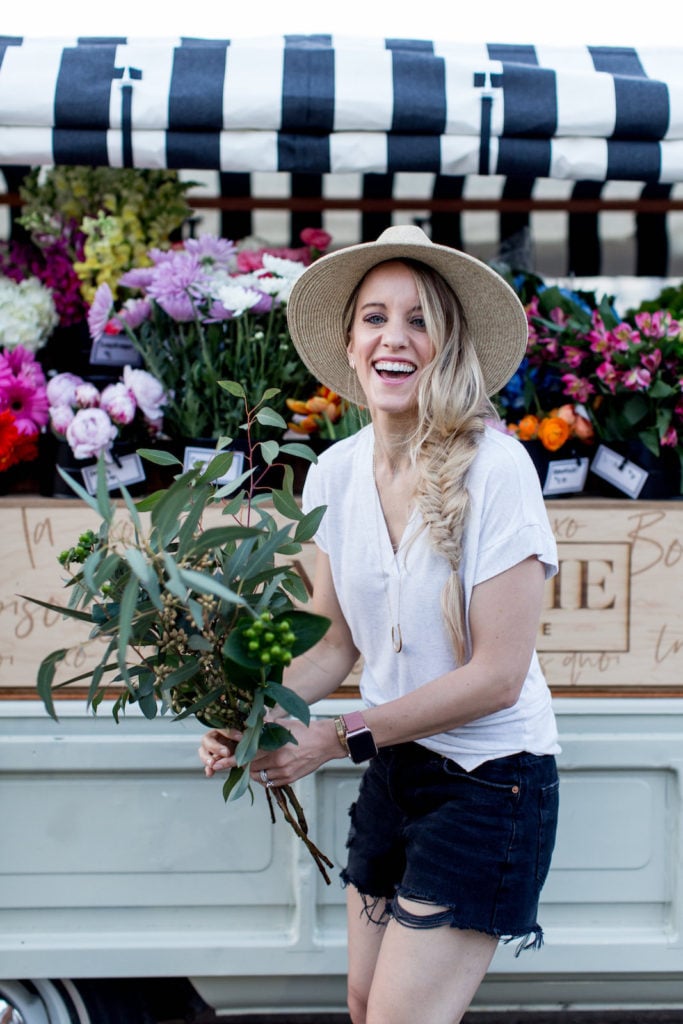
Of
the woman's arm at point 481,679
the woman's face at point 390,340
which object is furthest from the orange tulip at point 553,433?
the woman's arm at point 481,679

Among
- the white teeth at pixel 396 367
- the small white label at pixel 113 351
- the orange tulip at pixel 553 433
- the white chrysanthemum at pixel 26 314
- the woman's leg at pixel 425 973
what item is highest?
the white teeth at pixel 396 367

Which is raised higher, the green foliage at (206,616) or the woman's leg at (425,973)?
the green foliage at (206,616)

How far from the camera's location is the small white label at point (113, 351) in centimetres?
244

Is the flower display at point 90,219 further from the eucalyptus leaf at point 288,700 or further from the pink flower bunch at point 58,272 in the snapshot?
the eucalyptus leaf at point 288,700

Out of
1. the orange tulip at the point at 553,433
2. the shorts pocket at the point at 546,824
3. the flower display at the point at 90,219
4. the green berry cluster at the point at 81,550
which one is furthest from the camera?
the flower display at the point at 90,219

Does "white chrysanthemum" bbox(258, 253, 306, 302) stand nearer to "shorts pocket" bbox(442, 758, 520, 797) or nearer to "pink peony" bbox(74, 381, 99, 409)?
"pink peony" bbox(74, 381, 99, 409)

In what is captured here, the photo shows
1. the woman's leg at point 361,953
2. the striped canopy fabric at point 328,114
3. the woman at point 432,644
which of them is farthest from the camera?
the striped canopy fabric at point 328,114

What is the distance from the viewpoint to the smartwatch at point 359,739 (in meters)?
1.51

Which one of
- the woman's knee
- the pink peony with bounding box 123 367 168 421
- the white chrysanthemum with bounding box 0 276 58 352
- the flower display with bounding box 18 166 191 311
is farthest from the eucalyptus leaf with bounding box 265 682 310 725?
the flower display with bounding box 18 166 191 311

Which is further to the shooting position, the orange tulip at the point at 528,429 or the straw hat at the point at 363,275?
the orange tulip at the point at 528,429

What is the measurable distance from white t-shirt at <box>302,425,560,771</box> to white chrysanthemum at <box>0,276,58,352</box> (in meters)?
1.09

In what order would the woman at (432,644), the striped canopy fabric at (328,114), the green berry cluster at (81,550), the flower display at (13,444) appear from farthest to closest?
1. the flower display at (13,444)
2. the striped canopy fabric at (328,114)
3. the woman at (432,644)
4. the green berry cluster at (81,550)

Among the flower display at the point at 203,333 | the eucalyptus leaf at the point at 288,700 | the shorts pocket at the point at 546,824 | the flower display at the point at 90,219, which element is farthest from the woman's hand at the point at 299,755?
the flower display at the point at 90,219

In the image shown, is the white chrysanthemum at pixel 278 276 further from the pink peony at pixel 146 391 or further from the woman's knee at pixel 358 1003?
the woman's knee at pixel 358 1003
